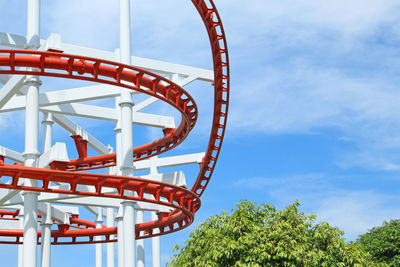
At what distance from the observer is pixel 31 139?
16.4m

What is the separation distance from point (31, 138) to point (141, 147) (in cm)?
885

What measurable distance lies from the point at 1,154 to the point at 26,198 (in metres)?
5.46

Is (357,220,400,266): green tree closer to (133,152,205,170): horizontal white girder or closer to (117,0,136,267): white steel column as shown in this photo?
(133,152,205,170): horizontal white girder

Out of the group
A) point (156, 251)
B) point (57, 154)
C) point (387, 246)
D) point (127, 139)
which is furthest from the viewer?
point (387, 246)

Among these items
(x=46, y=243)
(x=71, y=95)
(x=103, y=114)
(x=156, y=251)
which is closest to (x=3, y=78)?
(x=71, y=95)

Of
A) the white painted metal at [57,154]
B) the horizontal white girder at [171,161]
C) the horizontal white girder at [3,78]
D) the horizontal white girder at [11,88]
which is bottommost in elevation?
the white painted metal at [57,154]

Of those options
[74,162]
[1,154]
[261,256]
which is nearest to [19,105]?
[1,154]

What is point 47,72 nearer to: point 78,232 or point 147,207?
point 147,207

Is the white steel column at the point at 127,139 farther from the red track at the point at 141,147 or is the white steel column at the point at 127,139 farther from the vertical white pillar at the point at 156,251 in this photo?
the vertical white pillar at the point at 156,251

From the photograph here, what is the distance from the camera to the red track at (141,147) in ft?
53.2

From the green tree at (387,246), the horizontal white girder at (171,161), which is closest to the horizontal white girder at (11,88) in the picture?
the horizontal white girder at (171,161)

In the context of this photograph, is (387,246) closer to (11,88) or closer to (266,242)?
(266,242)

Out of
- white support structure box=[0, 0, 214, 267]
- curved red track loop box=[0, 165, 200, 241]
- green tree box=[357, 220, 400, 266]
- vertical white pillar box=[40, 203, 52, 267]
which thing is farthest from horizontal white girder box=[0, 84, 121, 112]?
green tree box=[357, 220, 400, 266]

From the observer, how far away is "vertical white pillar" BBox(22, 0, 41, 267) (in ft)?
51.6
